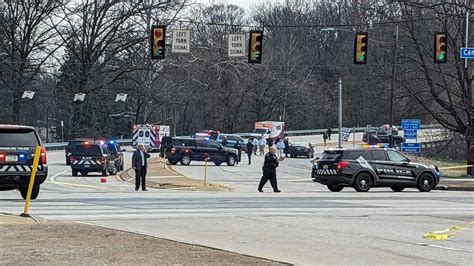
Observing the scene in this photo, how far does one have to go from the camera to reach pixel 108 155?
4178 cm

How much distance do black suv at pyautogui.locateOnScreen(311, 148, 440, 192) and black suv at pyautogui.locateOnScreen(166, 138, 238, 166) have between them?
22.6 m

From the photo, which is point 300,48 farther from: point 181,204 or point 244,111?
point 181,204

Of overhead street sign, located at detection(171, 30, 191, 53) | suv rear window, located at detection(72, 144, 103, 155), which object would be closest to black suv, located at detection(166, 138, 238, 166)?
suv rear window, located at detection(72, 144, 103, 155)

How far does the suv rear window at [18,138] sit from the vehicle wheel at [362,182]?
40.3ft

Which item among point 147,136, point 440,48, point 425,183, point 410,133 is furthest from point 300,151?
point 425,183

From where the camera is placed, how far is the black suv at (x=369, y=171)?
1120 inches

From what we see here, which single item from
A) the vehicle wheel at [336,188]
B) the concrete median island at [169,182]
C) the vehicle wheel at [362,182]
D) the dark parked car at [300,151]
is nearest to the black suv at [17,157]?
the concrete median island at [169,182]

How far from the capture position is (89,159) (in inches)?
1592

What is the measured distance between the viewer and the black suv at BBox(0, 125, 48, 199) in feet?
64.6

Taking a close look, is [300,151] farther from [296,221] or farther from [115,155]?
[296,221]

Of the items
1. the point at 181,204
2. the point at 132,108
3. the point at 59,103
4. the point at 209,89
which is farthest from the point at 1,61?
the point at 181,204

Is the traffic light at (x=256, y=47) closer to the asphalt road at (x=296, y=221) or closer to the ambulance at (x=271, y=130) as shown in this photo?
the asphalt road at (x=296, y=221)

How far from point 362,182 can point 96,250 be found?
18491 mm

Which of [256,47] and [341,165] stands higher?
[256,47]
